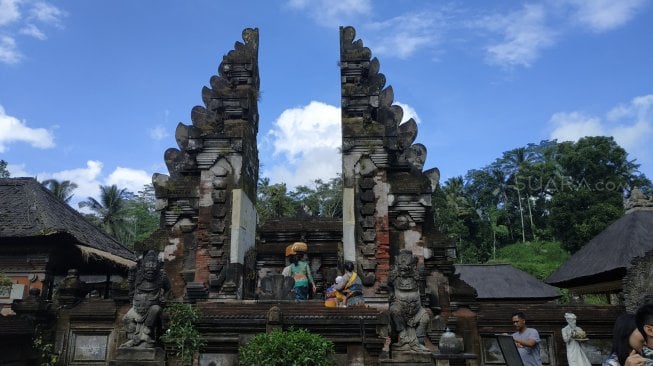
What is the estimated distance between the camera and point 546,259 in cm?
4716

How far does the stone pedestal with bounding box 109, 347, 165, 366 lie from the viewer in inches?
270

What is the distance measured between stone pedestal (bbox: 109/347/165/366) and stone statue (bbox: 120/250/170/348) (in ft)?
0.23

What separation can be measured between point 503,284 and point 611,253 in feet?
34.9

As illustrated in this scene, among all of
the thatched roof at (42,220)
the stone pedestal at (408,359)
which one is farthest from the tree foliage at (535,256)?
the stone pedestal at (408,359)

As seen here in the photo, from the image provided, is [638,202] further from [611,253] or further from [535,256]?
[535,256]

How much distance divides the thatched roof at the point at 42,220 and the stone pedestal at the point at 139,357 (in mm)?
8304

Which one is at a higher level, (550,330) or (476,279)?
(476,279)

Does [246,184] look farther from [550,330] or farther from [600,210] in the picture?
[600,210]

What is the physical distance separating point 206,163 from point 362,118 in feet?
12.0

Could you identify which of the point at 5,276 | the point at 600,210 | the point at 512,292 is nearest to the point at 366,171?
the point at 5,276

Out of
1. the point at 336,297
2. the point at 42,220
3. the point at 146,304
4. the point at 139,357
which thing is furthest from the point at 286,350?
the point at 42,220

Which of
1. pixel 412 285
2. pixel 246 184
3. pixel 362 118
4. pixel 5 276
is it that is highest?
pixel 362 118

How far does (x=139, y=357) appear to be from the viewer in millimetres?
6926

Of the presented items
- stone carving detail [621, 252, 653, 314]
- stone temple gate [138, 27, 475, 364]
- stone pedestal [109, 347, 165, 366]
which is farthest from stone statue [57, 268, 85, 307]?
stone carving detail [621, 252, 653, 314]
